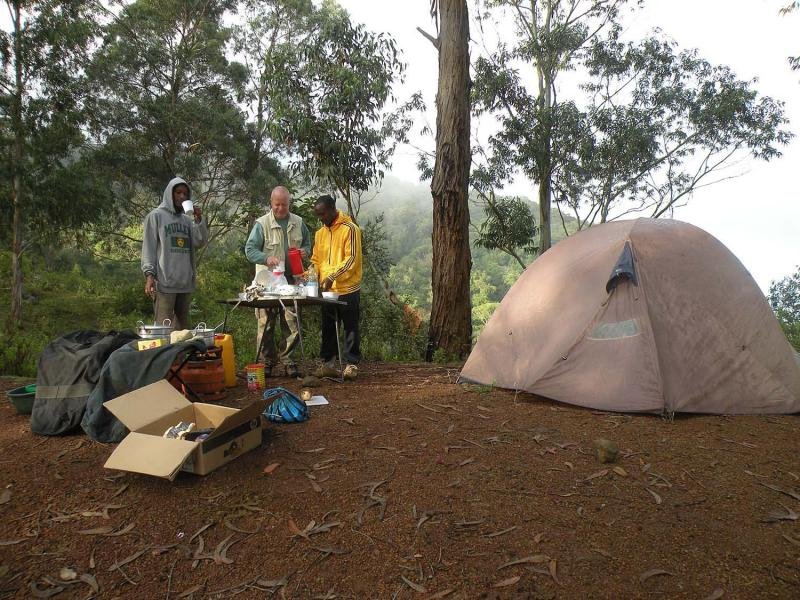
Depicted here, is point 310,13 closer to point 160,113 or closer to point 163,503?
point 160,113

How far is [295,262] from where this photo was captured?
17.2 ft

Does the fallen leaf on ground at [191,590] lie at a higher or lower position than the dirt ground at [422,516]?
lower

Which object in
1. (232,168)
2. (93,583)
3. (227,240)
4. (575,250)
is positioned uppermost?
(232,168)

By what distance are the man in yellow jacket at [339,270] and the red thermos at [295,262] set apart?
227 mm

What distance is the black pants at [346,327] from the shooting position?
5355 mm

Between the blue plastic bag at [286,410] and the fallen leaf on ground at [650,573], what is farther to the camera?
the blue plastic bag at [286,410]

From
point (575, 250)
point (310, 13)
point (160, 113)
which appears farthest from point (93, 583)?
point (310, 13)

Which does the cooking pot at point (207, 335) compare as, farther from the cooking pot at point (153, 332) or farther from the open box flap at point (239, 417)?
the open box flap at point (239, 417)

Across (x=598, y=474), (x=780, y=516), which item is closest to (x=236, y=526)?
(x=598, y=474)

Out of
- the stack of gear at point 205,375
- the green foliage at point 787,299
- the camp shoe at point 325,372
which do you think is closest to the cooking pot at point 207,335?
the stack of gear at point 205,375

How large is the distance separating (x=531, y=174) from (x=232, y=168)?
11241mm

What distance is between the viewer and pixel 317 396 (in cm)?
432

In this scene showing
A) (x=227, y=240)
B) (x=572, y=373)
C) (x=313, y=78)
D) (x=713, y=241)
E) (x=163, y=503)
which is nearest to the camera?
(x=163, y=503)

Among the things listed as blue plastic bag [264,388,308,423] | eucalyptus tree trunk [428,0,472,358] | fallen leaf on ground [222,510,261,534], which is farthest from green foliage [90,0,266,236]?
fallen leaf on ground [222,510,261,534]
